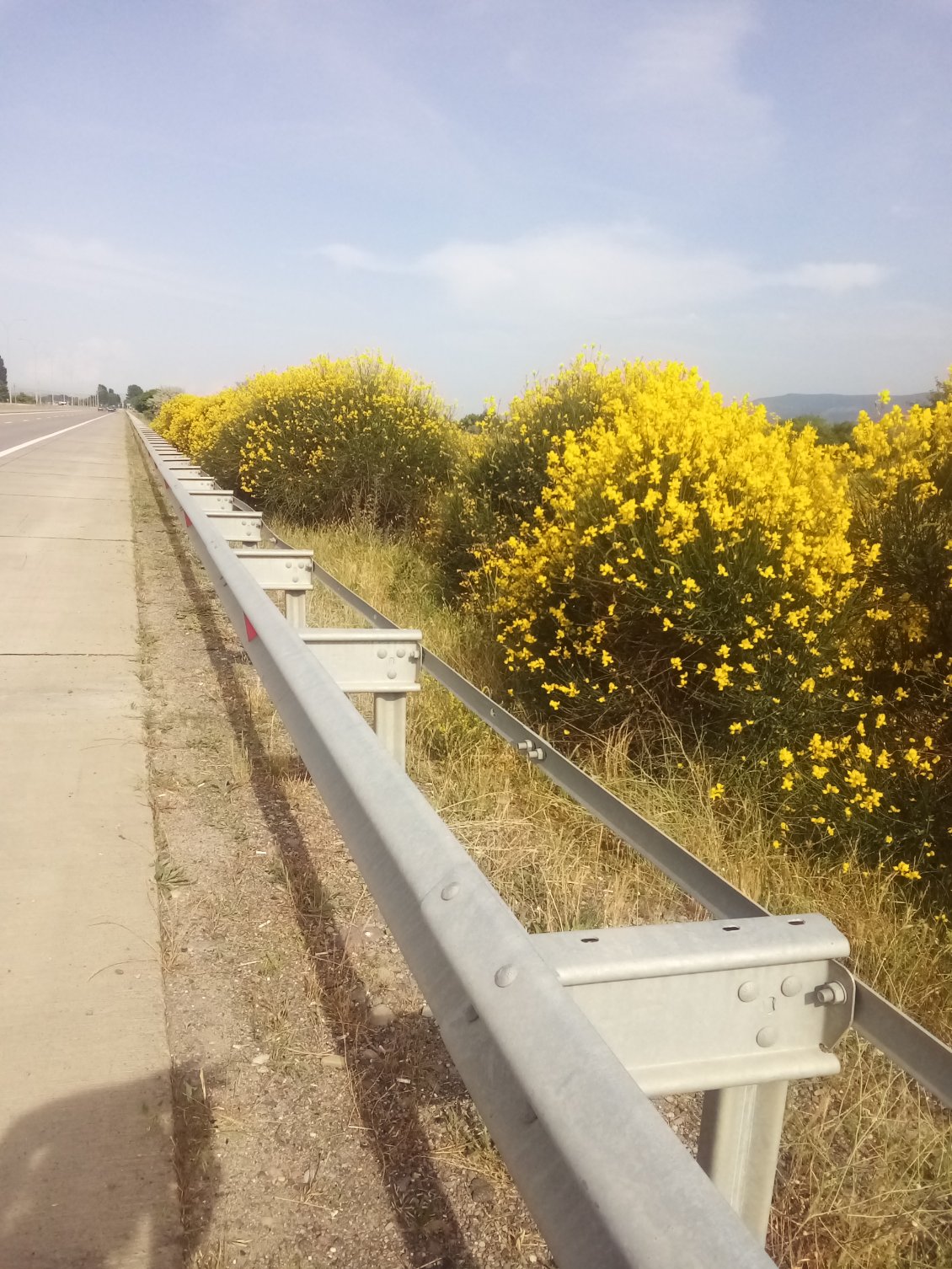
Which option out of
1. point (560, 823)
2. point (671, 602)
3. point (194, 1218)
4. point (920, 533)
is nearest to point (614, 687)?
point (671, 602)

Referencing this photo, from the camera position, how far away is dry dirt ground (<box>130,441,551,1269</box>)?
6.37 feet

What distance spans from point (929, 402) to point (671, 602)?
344 centimetres

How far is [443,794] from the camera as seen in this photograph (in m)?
4.17

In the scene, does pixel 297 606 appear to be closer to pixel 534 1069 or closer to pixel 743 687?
pixel 743 687

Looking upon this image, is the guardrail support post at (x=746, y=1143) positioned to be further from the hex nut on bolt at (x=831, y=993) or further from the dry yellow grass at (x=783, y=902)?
the dry yellow grass at (x=783, y=902)

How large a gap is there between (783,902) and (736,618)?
4.61 feet

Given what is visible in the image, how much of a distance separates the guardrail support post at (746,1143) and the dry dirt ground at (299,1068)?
2.07 ft

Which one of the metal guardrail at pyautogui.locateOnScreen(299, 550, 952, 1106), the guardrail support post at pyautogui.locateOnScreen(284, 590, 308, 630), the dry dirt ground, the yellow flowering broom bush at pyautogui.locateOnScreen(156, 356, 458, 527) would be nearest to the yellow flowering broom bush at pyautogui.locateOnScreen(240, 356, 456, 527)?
the yellow flowering broom bush at pyautogui.locateOnScreen(156, 356, 458, 527)

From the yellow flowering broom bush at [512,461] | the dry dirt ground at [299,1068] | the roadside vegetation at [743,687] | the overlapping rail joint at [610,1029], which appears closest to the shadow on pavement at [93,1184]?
the dry dirt ground at [299,1068]

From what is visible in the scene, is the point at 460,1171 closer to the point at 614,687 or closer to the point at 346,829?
the point at 346,829

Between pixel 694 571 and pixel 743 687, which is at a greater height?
pixel 694 571

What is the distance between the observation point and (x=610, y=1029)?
134 centimetres

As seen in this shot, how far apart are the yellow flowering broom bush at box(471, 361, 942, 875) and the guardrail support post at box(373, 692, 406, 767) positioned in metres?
1.34

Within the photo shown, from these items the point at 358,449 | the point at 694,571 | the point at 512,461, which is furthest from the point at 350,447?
the point at 694,571
